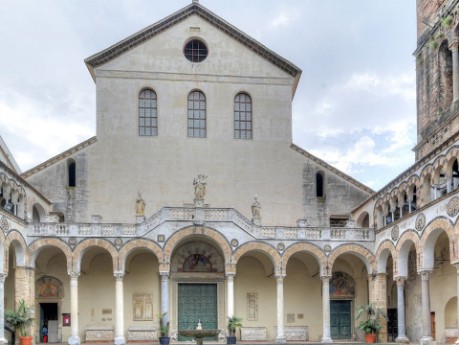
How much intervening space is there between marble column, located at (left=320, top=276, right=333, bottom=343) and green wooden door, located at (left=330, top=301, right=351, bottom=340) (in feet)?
11.1

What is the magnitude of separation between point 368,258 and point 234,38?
15.1 metres

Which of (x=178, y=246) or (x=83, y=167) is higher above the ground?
(x=83, y=167)

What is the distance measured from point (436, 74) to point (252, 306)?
15358 millimetres

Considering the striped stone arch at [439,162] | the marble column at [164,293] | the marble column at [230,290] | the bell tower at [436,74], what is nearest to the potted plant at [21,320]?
the marble column at [164,293]

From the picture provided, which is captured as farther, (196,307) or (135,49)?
(135,49)

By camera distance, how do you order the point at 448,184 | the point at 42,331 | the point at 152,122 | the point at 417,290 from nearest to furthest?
the point at 448,184 < the point at 417,290 < the point at 42,331 < the point at 152,122

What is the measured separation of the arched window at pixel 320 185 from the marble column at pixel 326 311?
6.25 m

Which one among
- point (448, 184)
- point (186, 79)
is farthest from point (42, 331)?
point (448, 184)

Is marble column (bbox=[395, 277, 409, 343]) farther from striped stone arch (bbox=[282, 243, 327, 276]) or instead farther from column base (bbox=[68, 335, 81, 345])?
column base (bbox=[68, 335, 81, 345])

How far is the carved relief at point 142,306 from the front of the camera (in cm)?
3542

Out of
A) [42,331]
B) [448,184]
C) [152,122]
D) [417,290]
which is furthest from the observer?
[152,122]

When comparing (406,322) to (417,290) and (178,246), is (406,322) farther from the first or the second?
(178,246)

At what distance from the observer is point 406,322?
3375 centimetres

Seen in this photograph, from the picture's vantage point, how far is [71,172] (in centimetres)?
3719
